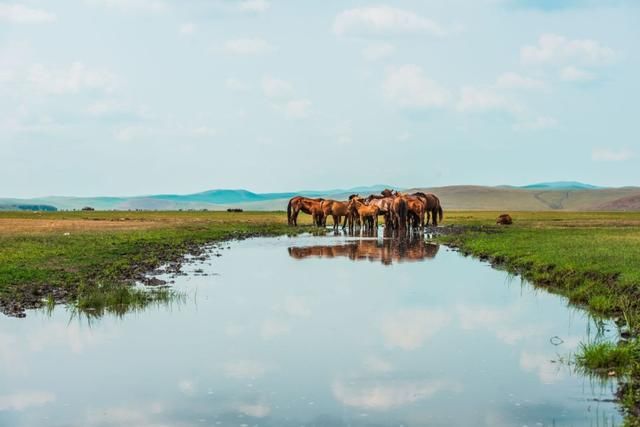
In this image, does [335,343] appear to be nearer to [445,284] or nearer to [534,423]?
[534,423]

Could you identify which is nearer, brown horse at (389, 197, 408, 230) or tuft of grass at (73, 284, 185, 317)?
tuft of grass at (73, 284, 185, 317)

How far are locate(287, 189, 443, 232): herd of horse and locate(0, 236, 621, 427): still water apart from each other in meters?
27.3

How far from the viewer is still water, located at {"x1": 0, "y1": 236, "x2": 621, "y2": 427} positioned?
10008mm

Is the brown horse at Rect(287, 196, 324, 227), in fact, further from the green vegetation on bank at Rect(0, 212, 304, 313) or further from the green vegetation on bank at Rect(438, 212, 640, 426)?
the green vegetation on bank at Rect(438, 212, 640, 426)

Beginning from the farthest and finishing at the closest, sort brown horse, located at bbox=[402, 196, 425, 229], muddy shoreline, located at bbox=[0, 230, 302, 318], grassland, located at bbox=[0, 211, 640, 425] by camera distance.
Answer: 1. brown horse, located at bbox=[402, 196, 425, 229]
2. muddy shoreline, located at bbox=[0, 230, 302, 318]
3. grassland, located at bbox=[0, 211, 640, 425]

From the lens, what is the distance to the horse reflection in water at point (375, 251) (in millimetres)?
31344

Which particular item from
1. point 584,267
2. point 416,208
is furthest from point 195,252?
point 416,208

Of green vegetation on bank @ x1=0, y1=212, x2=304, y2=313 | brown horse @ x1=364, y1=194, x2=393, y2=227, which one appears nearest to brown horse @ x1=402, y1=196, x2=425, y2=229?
brown horse @ x1=364, y1=194, x2=393, y2=227

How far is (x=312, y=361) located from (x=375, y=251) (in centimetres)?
2171

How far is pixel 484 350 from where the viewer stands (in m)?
13.7

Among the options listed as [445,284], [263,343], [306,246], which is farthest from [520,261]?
[263,343]

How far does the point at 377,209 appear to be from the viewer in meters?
52.6

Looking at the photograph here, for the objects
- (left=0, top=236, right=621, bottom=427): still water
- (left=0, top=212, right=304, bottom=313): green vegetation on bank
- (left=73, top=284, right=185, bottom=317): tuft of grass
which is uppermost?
(left=0, top=212, right=304, bottom=313): green vegetation on bank

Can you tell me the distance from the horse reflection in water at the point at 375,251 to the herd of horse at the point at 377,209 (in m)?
8.16
